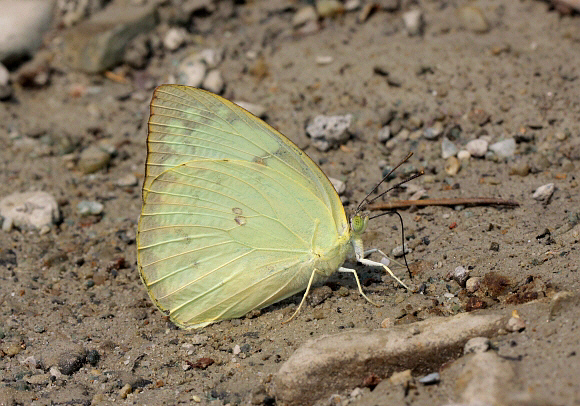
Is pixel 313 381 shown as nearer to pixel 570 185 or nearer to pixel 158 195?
pixel 158 195

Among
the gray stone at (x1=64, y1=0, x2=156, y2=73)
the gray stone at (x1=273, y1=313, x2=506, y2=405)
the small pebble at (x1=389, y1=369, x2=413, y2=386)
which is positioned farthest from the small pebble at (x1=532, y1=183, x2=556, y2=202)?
the gray stone at (x1=64, y1=0, x2=156, y2=73)

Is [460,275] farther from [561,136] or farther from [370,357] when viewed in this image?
[561,136]

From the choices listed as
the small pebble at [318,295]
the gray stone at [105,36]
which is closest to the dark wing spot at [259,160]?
the small pebble at [318,295]

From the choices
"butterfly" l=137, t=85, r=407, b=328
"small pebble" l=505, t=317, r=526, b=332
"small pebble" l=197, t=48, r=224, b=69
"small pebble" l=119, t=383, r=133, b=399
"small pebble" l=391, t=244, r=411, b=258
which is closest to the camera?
"small pebble" l=505, t=317, r=526, b=332

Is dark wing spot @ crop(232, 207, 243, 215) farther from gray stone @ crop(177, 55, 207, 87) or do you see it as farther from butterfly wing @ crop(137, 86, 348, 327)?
gray stone @ crop(177, 55, 207, 87)

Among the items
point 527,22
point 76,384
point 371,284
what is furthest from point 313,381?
point 527,22

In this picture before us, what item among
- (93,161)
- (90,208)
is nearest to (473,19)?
(93,161)
